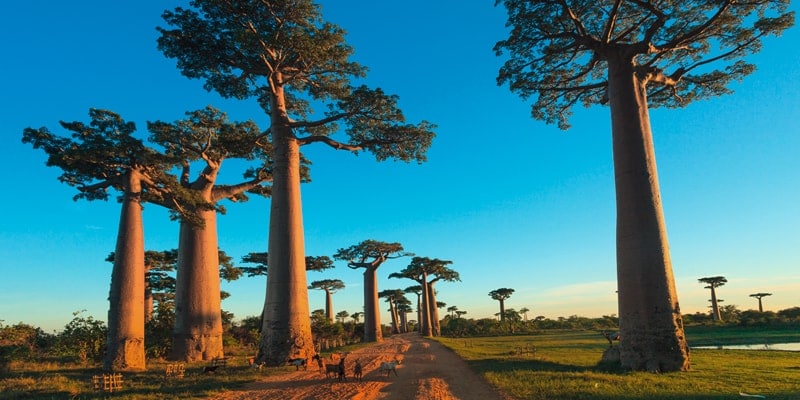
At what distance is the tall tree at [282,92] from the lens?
53.6ft

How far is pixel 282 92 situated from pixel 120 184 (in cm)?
726

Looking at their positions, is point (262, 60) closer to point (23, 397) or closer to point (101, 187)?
point (101, 187)

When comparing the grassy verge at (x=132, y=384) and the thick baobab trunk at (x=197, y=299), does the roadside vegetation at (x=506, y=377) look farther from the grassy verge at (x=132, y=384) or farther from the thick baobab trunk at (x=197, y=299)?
the thick baobab trunk at (x=197, y=299)

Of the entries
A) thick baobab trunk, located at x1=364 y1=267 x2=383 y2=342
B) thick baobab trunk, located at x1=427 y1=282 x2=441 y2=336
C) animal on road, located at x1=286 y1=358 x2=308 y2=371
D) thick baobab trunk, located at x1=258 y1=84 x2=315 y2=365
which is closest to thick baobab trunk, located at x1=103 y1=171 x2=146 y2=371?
thick baobab trunk, located at x1=258 y1=84 x2=315 y2=365

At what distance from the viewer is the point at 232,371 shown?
13875 millimetres

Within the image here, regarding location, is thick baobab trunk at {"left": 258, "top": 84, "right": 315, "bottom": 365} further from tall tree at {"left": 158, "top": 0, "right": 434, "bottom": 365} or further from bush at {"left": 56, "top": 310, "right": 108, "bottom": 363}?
bush at {"left": 56, "top": 310, "right": 108, "bottom": 363}

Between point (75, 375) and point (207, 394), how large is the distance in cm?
690

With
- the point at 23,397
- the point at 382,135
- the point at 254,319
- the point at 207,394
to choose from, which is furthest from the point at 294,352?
the point at 254,319

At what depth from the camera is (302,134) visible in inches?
805

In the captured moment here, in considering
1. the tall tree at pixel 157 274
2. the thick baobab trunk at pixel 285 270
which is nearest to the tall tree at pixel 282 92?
the thick baobab trunk at pixel 285 270

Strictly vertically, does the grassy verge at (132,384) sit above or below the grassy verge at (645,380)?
above

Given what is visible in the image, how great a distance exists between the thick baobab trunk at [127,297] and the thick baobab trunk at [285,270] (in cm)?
424

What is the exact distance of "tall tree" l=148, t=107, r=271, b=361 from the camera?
63.2 ft

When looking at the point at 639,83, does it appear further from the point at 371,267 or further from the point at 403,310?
the point at 403,310
